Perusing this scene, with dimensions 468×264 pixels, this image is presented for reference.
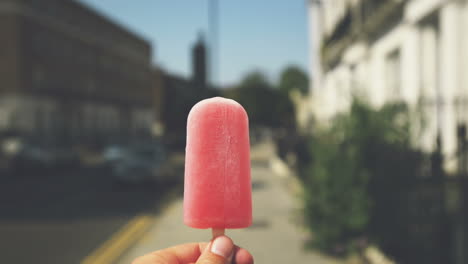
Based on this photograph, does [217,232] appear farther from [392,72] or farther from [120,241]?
[392,72]

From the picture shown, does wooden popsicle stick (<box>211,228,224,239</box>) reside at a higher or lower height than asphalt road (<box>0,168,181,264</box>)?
higher

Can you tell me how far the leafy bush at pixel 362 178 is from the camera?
17.1 feet

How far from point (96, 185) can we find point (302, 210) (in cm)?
1151

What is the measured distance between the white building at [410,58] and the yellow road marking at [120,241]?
387cm

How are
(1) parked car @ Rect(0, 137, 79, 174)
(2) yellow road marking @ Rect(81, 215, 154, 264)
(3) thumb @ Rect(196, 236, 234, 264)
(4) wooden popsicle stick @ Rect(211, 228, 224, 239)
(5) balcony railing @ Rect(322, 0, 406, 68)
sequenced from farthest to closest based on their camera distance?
(1) parked car @ Rect(0, 137, 79, 174) → (5) balcony railing @ Rect(322, 0, 406, 68) → (2) yellow road marking @ Rect(81, 215, 154, 264) → (4) wooden popsicle stick @ Rect(211, 228, 224, 239) → (3) thumb @ Rect(196, 236, 234, 264)

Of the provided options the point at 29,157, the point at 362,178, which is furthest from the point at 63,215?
the point at 29,157

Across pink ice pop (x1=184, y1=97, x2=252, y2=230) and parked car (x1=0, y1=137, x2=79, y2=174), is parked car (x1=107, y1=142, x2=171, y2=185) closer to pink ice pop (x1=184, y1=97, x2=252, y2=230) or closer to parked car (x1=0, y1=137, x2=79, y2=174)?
parked car (x1=0, y1=137, x2=79, y2=174)

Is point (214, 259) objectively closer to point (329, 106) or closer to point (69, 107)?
point (329, 106)

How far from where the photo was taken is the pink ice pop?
143 cm

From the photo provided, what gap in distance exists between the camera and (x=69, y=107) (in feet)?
146

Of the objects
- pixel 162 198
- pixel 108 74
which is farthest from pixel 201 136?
pixel 108 74

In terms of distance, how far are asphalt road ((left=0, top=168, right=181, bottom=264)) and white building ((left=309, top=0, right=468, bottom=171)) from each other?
4733 millimetres

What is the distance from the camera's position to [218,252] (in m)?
1.33

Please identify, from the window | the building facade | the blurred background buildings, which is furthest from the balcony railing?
the building facade
